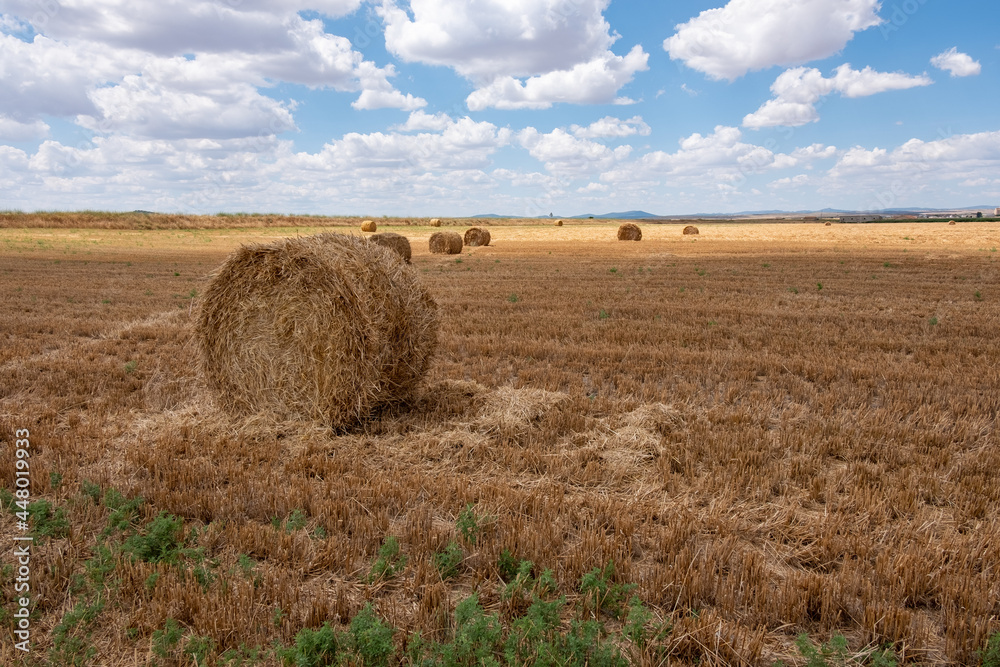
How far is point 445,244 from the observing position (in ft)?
107

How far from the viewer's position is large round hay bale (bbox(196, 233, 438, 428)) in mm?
6777

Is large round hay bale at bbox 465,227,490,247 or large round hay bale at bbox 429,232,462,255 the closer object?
large round hay bale at bbox 429,232,462,255

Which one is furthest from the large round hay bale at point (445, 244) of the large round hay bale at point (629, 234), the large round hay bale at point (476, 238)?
the large round hay bale at point (629, 234)

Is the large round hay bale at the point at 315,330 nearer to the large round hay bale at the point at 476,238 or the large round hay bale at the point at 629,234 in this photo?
the large round hay bale at the point at 476,238

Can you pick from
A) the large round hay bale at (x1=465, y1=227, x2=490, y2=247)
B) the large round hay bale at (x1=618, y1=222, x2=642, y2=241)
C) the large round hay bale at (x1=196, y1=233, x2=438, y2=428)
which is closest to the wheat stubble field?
the large round hay bale at (x1=196, y1=233, x2=438, y2=428)

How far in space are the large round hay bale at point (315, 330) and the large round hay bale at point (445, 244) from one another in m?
25.3

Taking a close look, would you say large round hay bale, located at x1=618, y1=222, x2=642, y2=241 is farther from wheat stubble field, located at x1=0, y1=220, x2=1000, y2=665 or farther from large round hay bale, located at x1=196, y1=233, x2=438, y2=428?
large round hay bale, located at x1=196, y1=233, x2=438, y2=428

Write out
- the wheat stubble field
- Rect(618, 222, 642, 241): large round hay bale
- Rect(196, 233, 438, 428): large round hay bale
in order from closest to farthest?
the wheat stubble field
Rect(196, 233, 438, 428): large round hay bale
Rect(618, 222, 642, 241): large round hay bale

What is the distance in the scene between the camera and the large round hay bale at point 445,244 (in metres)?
32.6

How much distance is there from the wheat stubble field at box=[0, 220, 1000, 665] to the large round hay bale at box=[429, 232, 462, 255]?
21933 mm

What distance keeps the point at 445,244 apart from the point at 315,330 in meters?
26.1

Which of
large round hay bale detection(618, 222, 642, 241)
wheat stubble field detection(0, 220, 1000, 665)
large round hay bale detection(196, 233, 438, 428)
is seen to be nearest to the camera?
wheat stubble field detection(0, 220, 1000, 665)

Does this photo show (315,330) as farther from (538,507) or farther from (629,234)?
(629,234)

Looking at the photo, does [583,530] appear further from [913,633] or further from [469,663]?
[913,633]
